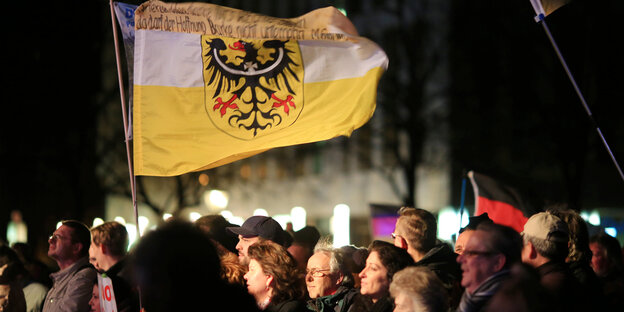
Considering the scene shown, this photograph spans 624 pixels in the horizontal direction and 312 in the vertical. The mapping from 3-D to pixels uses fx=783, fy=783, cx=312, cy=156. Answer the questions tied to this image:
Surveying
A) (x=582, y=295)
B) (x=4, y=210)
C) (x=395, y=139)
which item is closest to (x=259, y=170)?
(x=395, y=139)

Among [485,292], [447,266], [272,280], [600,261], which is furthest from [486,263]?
[600,261]

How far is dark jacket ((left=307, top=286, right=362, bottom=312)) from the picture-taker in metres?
5.69

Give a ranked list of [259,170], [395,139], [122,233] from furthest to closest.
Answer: [259,170]
[395,139]
[122,233]

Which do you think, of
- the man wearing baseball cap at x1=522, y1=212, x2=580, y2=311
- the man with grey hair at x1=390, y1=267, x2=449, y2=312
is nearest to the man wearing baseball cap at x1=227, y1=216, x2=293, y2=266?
the man with grey hair at x1=390, y1=267, x2=449, y2=312

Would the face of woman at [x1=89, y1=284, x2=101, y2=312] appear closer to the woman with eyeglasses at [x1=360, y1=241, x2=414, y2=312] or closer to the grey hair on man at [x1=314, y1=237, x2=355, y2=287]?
the grey hair on man at [x1=314, y1=237, x2=355, y2=287]

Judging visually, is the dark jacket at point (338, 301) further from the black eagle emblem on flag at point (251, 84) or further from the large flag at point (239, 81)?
the black eagle emblem on flag at point (251, 84)

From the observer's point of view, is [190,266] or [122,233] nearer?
[190,266]

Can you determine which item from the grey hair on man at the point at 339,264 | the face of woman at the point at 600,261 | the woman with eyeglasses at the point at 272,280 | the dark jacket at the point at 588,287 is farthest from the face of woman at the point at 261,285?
the face of woman at the point at 600,261

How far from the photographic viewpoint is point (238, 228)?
6363mm

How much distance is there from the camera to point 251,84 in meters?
6.62

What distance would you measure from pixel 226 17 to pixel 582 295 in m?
3.62

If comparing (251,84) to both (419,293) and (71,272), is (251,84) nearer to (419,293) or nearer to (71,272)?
(71,272)

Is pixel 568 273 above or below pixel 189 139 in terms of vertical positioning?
below

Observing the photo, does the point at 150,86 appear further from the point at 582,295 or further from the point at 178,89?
the point at 582,295
